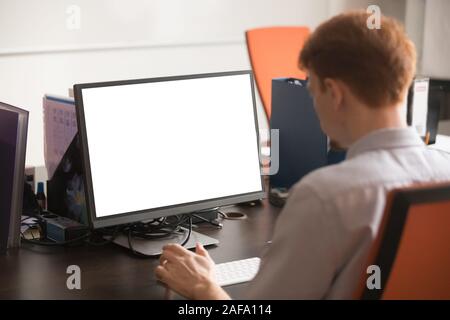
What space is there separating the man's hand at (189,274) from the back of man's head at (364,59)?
53 cm

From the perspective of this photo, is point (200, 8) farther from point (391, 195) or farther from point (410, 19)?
point (391, 195)

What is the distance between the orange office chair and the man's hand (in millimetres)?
427

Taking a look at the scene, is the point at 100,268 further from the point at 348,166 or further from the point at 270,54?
the point at 270,54

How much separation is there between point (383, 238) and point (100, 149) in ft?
3.08

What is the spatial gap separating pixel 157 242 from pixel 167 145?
0.26 metres

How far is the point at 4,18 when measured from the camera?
423cm

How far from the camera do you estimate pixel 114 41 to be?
4602 mm

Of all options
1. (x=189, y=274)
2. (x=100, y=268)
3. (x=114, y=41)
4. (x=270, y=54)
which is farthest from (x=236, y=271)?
(x=114, y=41)

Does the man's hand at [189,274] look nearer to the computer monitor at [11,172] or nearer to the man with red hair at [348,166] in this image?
the man with red hair at [348,166]

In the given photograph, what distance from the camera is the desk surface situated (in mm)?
1778

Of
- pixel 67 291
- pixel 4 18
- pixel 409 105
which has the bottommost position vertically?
pixel 67 291
